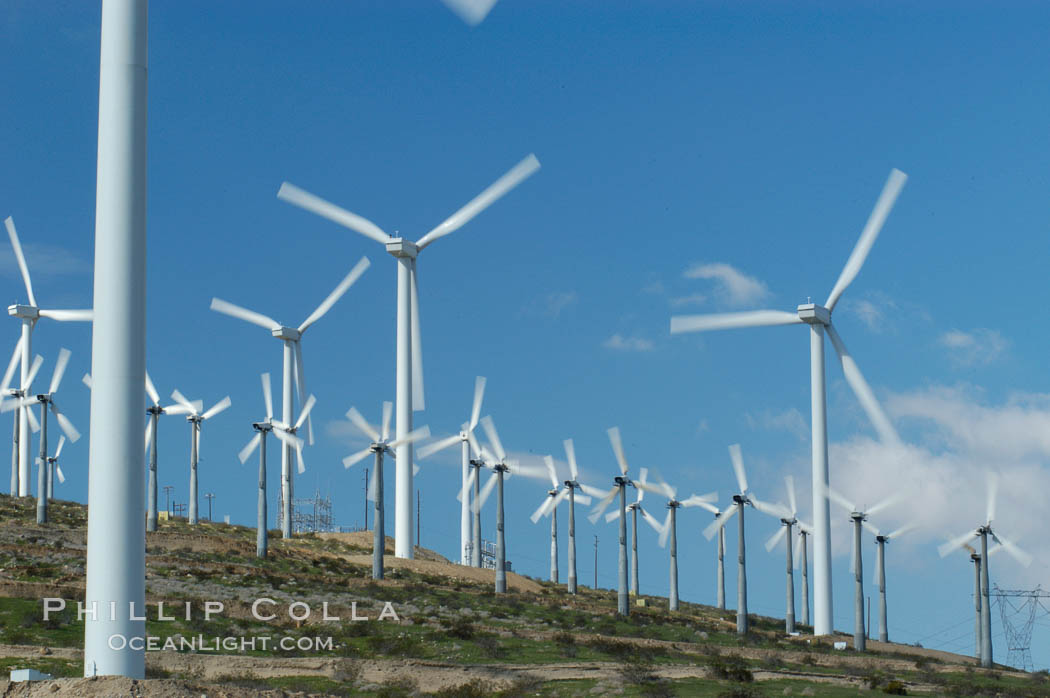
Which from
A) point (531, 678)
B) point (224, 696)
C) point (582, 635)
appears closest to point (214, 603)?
point (582, 635)

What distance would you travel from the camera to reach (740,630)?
8106 centimetres

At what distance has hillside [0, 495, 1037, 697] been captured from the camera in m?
42.0

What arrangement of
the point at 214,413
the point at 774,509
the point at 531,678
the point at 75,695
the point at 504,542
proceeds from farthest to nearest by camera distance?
the point at 214,413 < the point at 774,509 < the point at 504,542 < the point at 531,678 < the point at 75,695

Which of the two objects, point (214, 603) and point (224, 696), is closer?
point (224, 696)

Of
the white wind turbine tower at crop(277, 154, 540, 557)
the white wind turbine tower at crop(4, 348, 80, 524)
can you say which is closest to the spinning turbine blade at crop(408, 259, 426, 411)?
the white wind turbine tower at crop(277, 154, 540, 557)

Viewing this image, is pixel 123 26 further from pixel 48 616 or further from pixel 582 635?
pixel 582 635

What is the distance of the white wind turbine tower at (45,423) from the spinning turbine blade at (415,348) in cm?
2489

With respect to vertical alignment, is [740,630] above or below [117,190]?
below

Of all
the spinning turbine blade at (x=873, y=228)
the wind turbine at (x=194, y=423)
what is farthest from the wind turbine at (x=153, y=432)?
the spinning turbine blade at (x=873, y=228)

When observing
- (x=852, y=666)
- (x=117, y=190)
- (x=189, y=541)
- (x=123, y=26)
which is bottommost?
(x=852, y=666)

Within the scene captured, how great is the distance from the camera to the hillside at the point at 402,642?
41969mm

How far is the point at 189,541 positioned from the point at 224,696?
2746 inches

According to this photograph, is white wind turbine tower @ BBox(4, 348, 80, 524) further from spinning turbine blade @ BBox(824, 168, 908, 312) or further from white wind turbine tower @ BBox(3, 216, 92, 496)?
spinning turbine blade @ BBox(824, 168, 908, 312)

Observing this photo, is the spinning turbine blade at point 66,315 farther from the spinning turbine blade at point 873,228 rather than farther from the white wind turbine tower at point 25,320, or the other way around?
the spinning turbine blade at point 873,228
